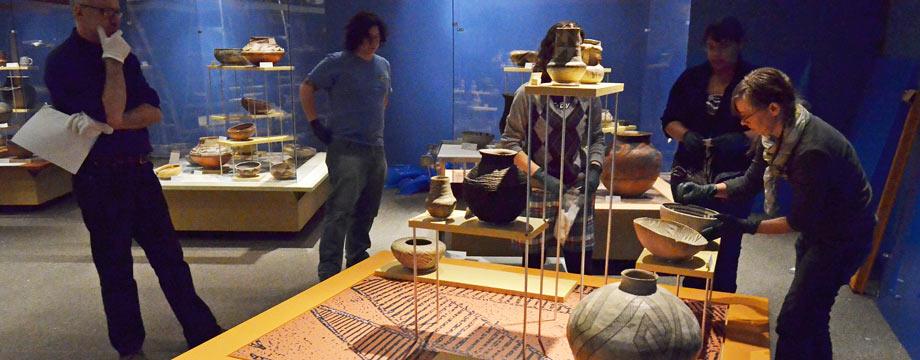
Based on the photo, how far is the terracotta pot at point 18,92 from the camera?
5.61m

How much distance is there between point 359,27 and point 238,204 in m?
1.92

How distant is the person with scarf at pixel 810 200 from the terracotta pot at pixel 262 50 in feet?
11.0

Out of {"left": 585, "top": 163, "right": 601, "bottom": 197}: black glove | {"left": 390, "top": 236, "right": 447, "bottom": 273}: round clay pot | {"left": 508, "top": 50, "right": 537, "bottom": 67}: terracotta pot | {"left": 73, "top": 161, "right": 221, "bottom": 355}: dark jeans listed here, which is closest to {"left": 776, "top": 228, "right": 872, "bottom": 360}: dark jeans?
{"left": 585, "top": 163, "right": 601, "bottom": 197}: black glove

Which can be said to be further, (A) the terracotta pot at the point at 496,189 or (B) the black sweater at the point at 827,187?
(A) the terracotta pot at the point at 496,189

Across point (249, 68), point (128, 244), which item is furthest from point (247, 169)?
point (128, 244)

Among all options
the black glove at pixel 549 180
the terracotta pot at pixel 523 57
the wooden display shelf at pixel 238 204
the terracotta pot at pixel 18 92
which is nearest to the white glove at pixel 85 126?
the black glove at pixel 549 180

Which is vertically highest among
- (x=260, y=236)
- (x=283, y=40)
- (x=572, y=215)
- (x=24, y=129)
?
(x=283, y=40)

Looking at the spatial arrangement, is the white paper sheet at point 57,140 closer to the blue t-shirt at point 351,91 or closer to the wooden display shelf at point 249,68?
the blue t-shirt at point 351,91

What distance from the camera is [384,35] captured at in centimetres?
345

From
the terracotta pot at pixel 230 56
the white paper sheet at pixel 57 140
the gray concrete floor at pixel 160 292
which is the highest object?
the terracotta pot at pixel 230 56

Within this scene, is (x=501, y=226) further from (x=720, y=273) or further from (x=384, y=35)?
(x=384, y=35)

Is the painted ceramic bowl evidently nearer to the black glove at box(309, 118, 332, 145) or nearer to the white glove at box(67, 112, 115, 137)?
the black glove at box(309, 118, 332, 145)

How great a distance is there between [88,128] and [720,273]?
8.84 feet

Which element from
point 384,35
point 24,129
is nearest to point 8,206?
point 24,129
